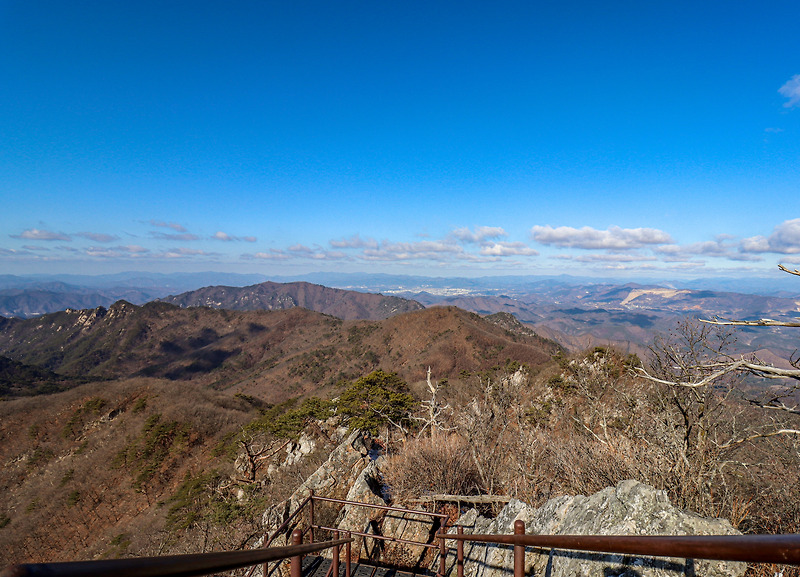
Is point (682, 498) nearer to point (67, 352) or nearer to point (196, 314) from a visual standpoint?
point (196, 314)

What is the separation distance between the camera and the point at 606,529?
4.61 metres

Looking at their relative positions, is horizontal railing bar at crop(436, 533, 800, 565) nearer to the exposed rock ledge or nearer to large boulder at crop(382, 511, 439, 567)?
the exposed rock ledge

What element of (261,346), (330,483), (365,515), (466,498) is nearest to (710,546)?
(466,498)

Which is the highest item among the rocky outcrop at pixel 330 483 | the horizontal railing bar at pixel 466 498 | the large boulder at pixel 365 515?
the horizontal railing bar at pixel 466 498

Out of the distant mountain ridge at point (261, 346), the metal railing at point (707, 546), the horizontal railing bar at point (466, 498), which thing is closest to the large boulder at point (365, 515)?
the horizontal railing bar at point (466, 498)

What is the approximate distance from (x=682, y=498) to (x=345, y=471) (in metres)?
9.15

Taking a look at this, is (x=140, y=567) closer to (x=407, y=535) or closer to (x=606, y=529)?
(x=606, y=529)

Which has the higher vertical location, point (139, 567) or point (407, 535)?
point (139, 567)

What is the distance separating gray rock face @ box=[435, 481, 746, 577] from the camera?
3.88 meters

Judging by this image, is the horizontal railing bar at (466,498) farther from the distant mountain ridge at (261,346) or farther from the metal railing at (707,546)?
the distant mountain ridge at (261,346)

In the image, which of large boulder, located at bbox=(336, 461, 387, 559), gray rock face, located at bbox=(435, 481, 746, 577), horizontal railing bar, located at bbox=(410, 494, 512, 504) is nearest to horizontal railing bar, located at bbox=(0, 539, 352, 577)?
gray rock face, located at bbox=(435, 481, 746, 577)

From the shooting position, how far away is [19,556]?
20.6m

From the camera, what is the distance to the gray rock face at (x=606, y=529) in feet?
12.7

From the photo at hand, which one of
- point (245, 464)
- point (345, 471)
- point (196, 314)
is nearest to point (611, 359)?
point (345, 471)
